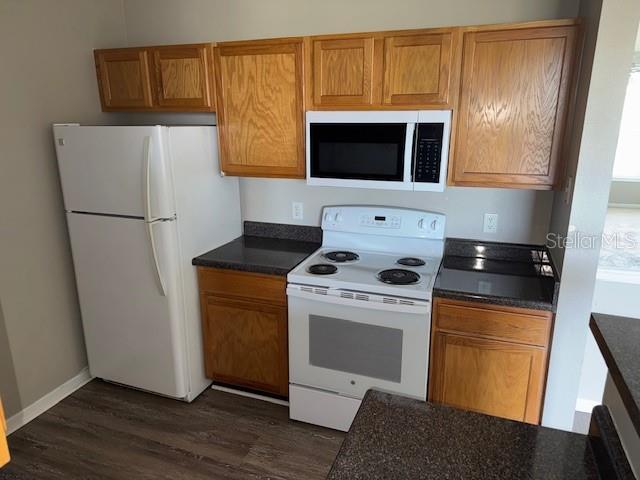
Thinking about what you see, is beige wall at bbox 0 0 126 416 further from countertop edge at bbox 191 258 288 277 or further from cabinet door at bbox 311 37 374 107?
cabinet door at bbox 311 37 374 107

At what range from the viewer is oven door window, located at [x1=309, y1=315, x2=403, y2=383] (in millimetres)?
2201

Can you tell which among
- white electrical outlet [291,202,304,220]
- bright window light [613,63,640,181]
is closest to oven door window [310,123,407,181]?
white electrical outlet [291,202,304,220]

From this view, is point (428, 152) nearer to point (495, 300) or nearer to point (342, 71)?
point (342, 71)

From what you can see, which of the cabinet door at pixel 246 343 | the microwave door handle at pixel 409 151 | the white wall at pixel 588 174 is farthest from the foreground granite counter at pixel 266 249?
the white wall at pixel 588 174

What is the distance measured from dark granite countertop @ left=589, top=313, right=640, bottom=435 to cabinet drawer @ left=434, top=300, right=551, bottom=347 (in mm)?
963

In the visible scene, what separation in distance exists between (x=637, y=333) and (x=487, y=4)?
191 centimetres

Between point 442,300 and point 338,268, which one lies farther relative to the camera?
point 338,268

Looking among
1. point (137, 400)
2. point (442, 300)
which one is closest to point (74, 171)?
point (137, 400)

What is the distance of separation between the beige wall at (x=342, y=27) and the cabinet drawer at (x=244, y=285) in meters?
0.61

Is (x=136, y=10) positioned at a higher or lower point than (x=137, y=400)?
higher

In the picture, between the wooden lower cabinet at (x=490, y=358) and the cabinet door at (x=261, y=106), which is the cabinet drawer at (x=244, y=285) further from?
the wooden lower cabinet at (x=490, y=358)

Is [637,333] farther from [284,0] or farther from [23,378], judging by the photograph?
[23,378]

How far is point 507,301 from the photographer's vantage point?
2.00m

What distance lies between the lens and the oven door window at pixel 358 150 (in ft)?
7.45
